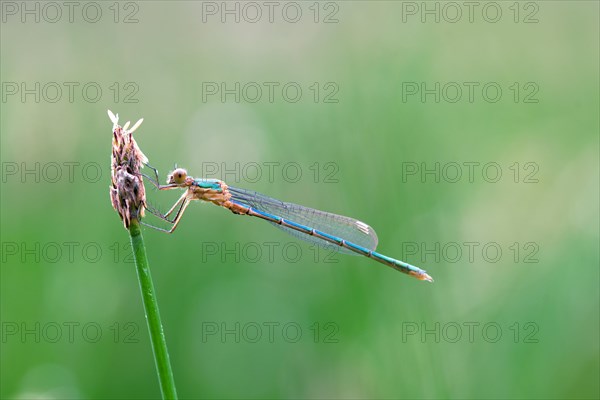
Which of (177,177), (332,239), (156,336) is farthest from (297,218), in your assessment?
(156,336)

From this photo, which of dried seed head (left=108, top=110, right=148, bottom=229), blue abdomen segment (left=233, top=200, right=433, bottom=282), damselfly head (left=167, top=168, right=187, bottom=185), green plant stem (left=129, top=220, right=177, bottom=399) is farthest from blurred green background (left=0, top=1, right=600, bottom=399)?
green plant stem (left=129, top=220, right=177, bottom=399)

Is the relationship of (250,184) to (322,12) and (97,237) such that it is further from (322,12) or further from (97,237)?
(322,12)

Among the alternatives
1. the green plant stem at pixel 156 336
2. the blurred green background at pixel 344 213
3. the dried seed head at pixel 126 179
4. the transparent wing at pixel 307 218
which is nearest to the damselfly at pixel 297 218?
the transparent wing at pixel 307 218

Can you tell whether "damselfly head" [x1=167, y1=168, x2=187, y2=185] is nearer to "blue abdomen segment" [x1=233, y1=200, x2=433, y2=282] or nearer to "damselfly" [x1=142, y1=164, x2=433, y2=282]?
"damselfly" [x1=142, y1=164, x2=433, y2=282]

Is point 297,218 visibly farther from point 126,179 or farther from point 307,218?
point 126,179

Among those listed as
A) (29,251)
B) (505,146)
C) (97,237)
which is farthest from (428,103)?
(29,251)

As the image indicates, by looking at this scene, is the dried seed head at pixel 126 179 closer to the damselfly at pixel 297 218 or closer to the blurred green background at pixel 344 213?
the blurred green background at pixel 344 213
